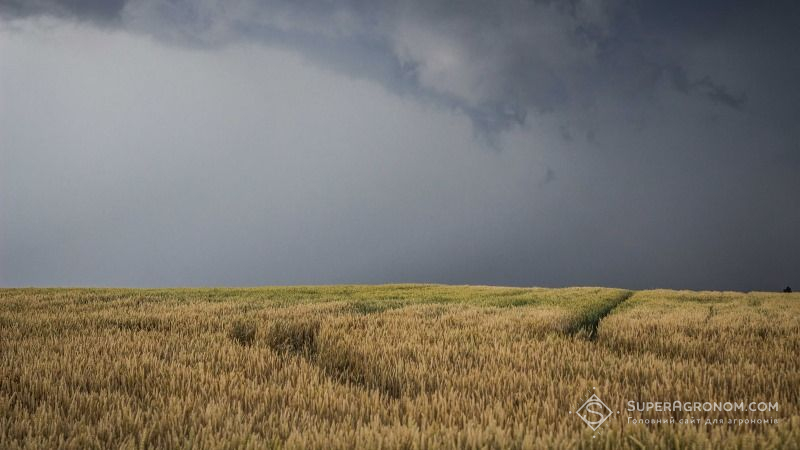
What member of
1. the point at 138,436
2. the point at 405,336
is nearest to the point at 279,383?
the point at 138,436

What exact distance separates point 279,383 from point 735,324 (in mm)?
7096

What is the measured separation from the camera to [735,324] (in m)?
7.23

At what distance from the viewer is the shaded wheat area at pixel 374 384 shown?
8.30 feet

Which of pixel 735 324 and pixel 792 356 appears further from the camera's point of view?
pixel 735 324

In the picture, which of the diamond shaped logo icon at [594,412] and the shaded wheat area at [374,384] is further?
the diamond shaped logo icon at [594,412]

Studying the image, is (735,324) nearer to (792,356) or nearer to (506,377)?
(792,356)

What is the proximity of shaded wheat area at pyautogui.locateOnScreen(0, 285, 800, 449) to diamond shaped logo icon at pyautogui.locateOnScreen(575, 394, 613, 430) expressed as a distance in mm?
67

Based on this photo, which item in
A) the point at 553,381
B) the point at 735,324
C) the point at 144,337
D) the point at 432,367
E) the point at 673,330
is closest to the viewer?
the point at 553,381

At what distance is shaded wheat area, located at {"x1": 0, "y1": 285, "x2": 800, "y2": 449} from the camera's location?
2.53 m

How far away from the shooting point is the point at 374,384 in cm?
381

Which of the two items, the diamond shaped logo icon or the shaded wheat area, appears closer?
the shaded wheat area

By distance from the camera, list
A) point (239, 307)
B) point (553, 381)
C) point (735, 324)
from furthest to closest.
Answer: point (239, 307), point (735, 324), point (553, 381)

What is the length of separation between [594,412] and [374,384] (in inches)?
65.9

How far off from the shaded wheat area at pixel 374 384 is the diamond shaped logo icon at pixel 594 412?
0.22 feet
